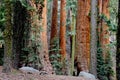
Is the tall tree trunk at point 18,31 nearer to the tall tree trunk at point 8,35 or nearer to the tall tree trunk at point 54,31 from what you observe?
the tall tree trunk at point 8,35

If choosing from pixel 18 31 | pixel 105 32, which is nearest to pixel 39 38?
pixel 18 31

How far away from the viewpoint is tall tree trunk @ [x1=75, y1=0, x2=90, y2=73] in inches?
608

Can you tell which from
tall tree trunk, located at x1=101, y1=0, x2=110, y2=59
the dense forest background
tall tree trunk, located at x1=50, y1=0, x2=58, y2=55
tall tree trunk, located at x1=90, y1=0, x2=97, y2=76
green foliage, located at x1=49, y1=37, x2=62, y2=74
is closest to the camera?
the dense forest background

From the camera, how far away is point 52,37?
21812 mm

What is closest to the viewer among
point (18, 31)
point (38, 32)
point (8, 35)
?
point (8, 35)

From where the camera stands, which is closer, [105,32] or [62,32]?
[105,32]

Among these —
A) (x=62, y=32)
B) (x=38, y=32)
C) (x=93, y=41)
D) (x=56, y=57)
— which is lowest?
(x=56, y=57)

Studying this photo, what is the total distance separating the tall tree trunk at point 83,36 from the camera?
15.4 meters

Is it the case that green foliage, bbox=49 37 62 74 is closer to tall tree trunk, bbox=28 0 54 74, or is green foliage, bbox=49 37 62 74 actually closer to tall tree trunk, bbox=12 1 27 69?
tall tree trunk, bbox=28 0 54 74

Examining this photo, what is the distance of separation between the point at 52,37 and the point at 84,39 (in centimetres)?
658

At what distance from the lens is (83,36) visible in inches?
607

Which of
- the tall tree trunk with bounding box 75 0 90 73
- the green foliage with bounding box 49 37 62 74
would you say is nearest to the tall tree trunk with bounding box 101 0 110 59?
the tall tree trunk with bounding box 75 0 90 73

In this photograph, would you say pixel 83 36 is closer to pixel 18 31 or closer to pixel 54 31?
pixel 18 31

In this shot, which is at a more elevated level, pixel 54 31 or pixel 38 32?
pixel 38 32
